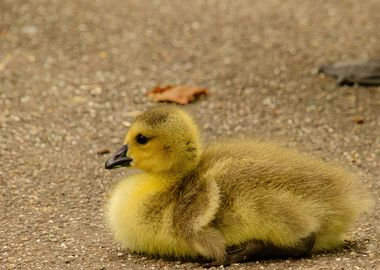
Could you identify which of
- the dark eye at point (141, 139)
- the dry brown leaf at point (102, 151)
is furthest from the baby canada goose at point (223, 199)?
the dry brown leaf at point (102, 151)

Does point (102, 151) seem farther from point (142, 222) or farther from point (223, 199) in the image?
point (223, 199)

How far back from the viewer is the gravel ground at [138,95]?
392 cm

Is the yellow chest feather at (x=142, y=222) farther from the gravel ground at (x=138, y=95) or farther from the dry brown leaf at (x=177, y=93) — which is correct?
the dry brown leaf at (x=177, y=93)

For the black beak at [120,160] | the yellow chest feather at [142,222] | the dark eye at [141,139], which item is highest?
the dark eye at [141,139]

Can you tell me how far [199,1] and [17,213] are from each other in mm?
4343

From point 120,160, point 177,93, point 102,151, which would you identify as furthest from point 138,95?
point 120,160

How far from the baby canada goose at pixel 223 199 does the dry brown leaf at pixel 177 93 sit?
226cm

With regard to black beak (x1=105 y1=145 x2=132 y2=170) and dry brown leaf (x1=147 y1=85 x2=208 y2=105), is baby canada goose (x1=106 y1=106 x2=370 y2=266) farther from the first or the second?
dry brown leaf (x1=147 y1=85 x2=208 y2=105)

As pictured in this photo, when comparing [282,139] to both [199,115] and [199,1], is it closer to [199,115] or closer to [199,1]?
[199,115]

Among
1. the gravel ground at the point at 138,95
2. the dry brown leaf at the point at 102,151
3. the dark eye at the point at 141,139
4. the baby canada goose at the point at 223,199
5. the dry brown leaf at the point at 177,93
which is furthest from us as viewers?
the dry brown leaf at the point at 177,93

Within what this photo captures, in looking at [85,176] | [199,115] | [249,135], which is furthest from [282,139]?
[85,176]

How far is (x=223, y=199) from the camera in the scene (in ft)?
11.1

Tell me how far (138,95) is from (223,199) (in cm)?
274

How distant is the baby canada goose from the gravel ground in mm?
95
